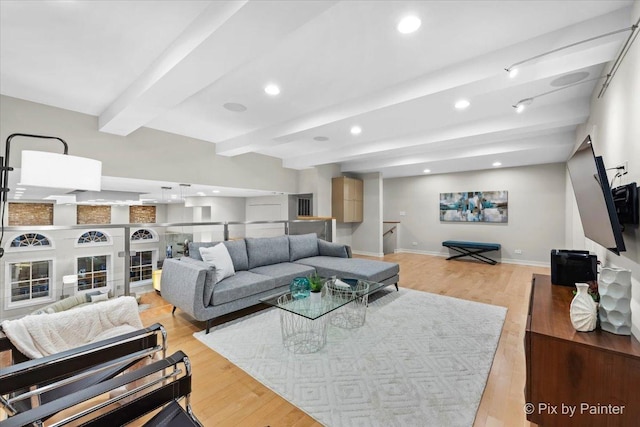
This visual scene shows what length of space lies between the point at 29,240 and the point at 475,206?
819 centimetres

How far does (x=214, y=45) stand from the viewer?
1.80 meters

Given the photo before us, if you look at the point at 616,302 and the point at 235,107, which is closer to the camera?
the point at 616,302

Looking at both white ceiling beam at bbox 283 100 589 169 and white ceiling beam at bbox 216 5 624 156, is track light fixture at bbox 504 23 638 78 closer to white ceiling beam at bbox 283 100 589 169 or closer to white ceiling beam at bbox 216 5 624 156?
white ceiling beam at bbox 216 5 624 156

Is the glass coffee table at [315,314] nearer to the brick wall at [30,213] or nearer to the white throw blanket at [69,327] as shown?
the white throw blanket at [69,327]

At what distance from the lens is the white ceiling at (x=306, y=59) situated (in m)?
1.73

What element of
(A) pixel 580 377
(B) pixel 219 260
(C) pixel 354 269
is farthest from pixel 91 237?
(A) pixel 580 377

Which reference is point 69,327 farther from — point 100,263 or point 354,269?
point 354,269

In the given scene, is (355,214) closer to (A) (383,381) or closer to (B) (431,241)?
(B) (431,241)

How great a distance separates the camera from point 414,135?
4.51 meters

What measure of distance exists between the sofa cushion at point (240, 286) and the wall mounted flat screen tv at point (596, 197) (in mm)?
2962

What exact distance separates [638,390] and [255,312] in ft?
10.00

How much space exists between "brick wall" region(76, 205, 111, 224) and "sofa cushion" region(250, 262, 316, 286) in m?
5.76

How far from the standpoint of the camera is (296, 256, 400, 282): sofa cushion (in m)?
3.57

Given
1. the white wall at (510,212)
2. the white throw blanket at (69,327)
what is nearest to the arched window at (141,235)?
the white throw blanket at (69,327)
